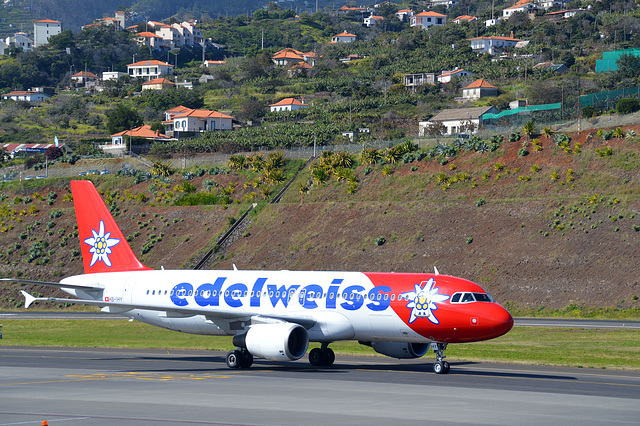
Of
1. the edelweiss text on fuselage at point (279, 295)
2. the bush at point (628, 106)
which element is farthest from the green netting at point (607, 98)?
the edelweiss text on fuselage at point (279, 295)

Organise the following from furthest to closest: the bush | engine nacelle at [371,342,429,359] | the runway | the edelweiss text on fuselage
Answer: the bush < engine nacelle at [371,342,429,359] < the edelweiss text on fuselage < the runway

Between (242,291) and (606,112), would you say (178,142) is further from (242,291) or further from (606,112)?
(242,291)

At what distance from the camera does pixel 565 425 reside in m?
21.8

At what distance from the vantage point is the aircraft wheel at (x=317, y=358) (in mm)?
37500

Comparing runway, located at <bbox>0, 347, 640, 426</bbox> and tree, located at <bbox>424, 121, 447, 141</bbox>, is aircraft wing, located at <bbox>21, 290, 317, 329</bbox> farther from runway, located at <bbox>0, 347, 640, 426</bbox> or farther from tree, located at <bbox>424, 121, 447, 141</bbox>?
tree, located at <bbox>424, 121, 447, 141</bbox>

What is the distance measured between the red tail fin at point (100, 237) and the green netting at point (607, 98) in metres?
83.2

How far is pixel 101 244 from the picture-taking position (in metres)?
43.6

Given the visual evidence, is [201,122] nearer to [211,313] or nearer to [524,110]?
[524,110]

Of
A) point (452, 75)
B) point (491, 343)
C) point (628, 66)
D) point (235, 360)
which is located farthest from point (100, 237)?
point (452, 75)

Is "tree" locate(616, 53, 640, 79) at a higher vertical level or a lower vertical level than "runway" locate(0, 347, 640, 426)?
higher

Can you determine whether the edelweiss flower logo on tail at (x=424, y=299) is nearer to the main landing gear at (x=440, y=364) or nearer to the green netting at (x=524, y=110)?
the main landing gear at (x=440, y=364)

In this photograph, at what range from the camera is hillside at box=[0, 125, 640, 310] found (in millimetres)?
68125

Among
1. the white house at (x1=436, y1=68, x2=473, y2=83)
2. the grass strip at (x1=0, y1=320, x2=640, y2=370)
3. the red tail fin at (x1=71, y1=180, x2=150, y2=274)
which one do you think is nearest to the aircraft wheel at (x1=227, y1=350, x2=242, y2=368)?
the grass strip at (x1=0, y1=320, x2=640, y2=370)

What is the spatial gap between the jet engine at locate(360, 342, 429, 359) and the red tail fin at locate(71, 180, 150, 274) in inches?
577
